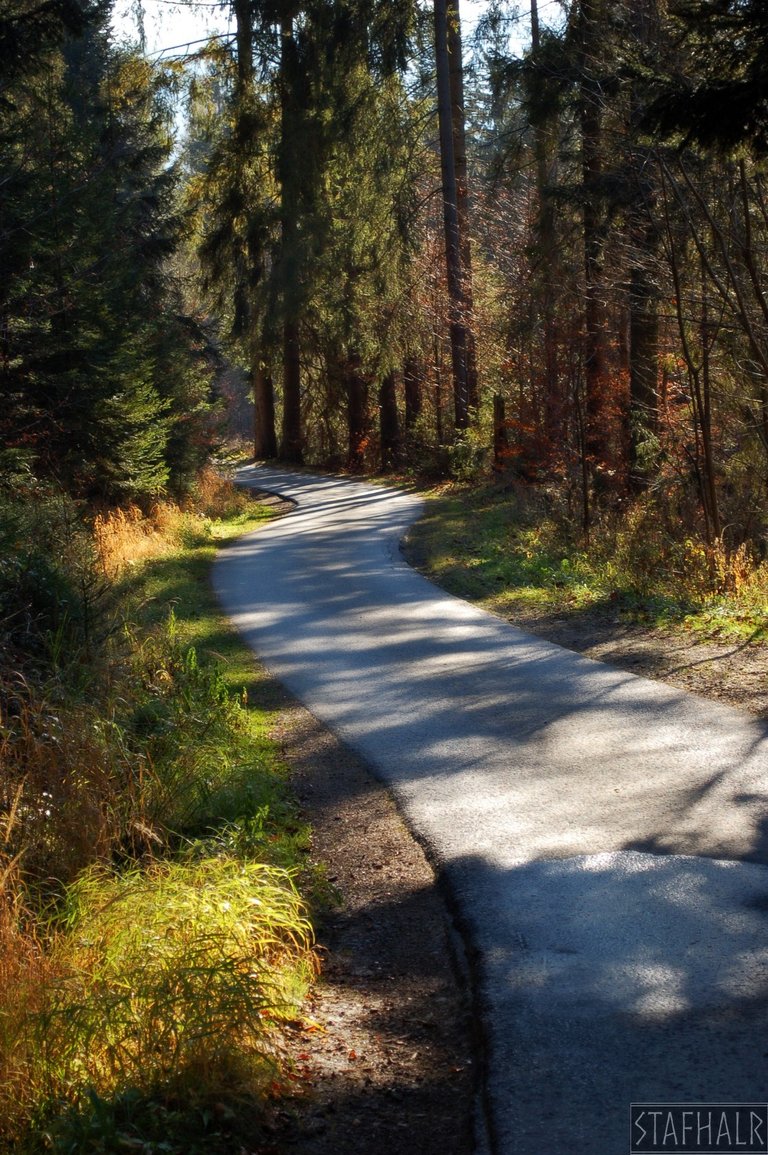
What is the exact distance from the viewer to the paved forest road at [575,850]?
404 cm

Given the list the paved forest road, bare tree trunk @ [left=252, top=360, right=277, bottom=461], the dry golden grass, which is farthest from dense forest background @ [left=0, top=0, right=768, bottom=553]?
bare tree trunk @ [left=252, top=360, right=277, bottom=461]

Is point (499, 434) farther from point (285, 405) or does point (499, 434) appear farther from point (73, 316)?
point (285, 405)

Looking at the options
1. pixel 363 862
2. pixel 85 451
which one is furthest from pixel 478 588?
pixel 363 862

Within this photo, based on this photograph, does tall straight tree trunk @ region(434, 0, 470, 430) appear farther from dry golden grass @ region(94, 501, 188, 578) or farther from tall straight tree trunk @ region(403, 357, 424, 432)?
dry golden grass @ region(94, 501, 188, 578)

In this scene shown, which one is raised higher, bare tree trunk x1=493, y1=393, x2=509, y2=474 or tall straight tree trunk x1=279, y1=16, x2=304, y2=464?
tall straight tree trunk x1=279, y1=16, x2=304, y2=464

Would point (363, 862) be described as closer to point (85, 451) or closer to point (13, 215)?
point (13, 215)

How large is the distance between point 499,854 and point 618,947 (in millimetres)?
1316

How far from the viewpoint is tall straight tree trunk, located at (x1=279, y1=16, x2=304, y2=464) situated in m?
31.3

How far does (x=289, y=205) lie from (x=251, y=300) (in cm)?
367

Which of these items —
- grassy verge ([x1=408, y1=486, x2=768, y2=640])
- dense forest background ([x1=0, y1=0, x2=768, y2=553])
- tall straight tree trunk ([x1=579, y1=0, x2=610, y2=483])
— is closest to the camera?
grassy verge ([x1=408, y1=486, x2=768, y2=640])

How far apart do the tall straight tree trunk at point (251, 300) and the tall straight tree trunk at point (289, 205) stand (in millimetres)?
916

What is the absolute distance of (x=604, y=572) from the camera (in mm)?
15914

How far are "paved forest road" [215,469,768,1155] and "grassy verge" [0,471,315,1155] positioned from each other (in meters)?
0.85

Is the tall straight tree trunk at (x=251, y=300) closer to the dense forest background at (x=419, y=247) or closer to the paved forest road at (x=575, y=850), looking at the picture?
the dense forest background at (x=419, y=247)
